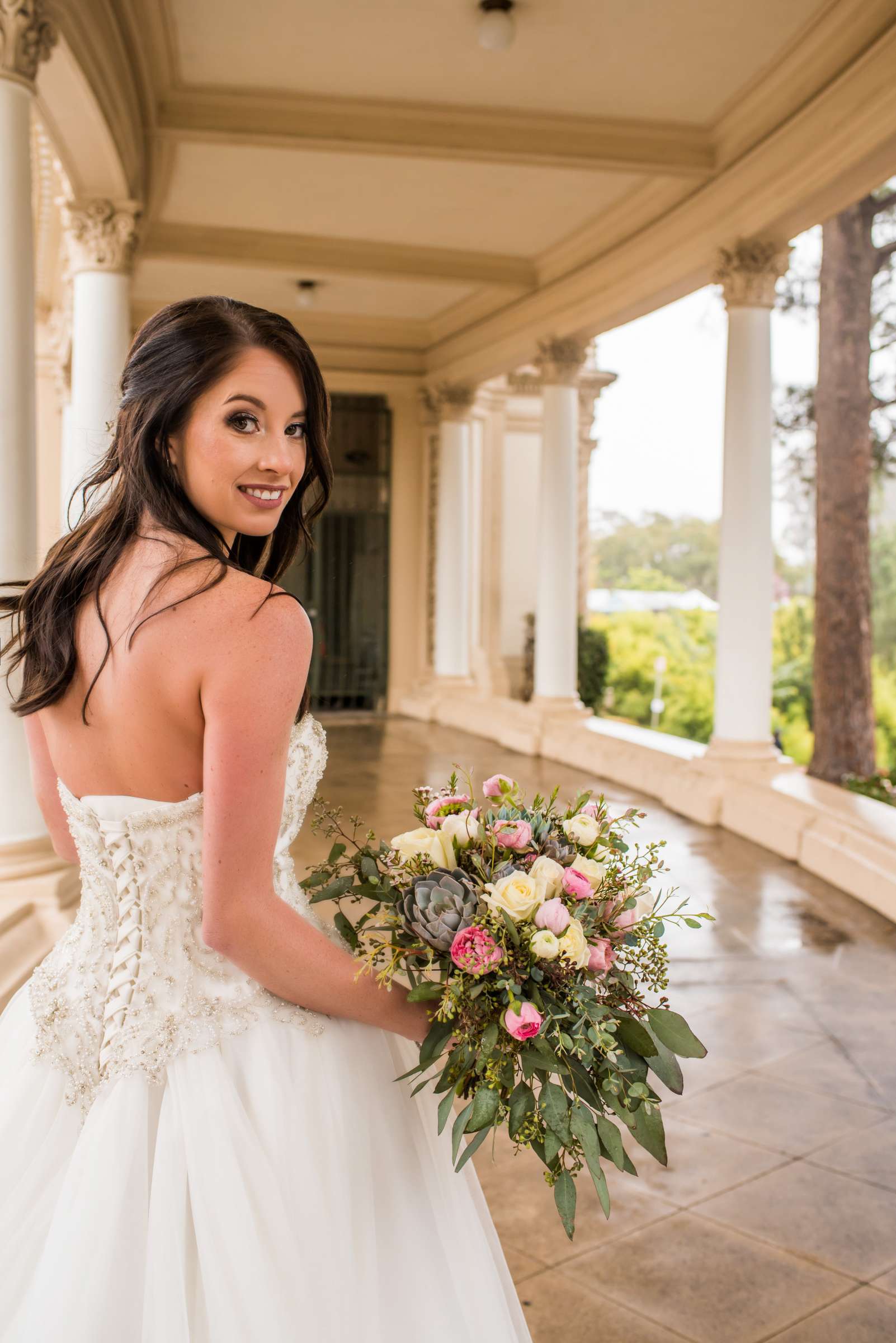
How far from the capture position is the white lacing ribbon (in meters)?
1.58

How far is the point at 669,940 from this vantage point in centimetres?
571

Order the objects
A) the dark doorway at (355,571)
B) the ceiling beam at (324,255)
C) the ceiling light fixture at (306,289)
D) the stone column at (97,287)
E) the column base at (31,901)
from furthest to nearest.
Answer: the dark doorway at (355,571)
the ceiling light fixture at (306,289)
the ceiling beam at (324,255)
the stone column at (97,287)
the column base at (31,901)

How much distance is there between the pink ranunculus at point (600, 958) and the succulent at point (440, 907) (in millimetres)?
163

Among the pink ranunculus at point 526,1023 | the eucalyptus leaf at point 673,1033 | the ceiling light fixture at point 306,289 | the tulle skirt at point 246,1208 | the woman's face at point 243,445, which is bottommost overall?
the tulle skirt at point 246,1208

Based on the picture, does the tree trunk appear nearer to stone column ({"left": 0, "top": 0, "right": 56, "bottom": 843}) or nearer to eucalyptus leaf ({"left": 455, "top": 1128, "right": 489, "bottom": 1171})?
stone column ({"left": 0, "top": 0, "right": 56, "bottom": 843})

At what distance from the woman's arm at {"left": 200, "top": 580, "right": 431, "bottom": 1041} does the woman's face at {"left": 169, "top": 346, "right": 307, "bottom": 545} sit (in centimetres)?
17

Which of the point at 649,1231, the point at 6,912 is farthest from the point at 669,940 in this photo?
the point at 6,912

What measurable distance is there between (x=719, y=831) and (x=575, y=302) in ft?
18.6

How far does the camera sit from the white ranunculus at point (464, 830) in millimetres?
1674

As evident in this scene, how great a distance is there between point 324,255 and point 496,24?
5.30 metres

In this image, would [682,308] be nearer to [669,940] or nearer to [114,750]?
[669,940]

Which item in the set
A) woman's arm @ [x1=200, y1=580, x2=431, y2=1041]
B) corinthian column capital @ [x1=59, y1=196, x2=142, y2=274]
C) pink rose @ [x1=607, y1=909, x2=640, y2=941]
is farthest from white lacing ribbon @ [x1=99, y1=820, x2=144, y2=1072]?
corinthian column capital @ [x1=59, y1=196, x2=142, y2=274]

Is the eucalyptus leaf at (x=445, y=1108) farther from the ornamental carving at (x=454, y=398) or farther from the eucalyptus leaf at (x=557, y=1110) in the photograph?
the ornamental carving at (x=454, y=398)

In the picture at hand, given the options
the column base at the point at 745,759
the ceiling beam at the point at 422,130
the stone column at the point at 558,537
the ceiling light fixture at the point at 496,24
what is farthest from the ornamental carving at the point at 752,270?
the stone column at the point at 558,537
